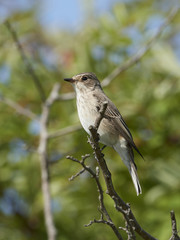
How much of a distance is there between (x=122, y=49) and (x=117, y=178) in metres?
1.72

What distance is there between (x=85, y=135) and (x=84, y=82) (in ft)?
2.00

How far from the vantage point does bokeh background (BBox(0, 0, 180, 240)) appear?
4.62m

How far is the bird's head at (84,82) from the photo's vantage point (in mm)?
4742

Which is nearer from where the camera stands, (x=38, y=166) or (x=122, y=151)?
(x=122, y=151)

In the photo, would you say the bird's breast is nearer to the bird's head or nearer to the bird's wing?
the bird's wing

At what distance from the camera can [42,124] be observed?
15.4 ft

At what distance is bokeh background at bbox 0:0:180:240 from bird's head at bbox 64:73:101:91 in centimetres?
22

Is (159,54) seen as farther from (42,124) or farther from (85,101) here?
(42,124)

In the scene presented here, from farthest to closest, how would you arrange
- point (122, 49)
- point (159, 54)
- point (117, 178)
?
point (122, 49) → point (159, 54) → point (117, 178)

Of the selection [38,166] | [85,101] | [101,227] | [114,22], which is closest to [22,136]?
[38,166]

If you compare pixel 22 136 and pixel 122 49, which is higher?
pixel 122 49

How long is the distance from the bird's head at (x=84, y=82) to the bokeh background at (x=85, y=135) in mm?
→ 221

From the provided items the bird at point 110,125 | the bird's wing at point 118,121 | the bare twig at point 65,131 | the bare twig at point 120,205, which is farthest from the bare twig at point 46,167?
the bare twig at point 120,205

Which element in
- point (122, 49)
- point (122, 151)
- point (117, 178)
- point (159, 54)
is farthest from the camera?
point (122, 49)
